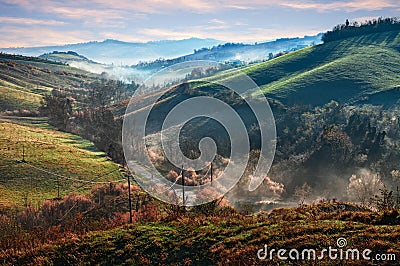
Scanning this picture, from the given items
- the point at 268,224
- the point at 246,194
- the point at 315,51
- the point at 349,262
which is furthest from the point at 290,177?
the point at 315,51

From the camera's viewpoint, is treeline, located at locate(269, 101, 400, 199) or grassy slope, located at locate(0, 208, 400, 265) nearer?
grassy slope, located at locate(0, 208, 400, 265)

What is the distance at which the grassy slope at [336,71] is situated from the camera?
4321 inches

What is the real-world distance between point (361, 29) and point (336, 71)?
58.4 meters

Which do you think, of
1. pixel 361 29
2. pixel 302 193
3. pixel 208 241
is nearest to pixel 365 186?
pixel 302 193

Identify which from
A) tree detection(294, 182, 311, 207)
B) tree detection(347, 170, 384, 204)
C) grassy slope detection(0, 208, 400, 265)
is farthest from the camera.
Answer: tree detection(294, 182, 311, 207)

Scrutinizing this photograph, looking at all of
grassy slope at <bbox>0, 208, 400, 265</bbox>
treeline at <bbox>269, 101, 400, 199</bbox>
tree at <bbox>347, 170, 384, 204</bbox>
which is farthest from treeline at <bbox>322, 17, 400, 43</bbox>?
grassy slope at <bbox>0, 208, 400, 265</bbox>

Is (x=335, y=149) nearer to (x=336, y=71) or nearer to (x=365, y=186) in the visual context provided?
(x=365, y=186)

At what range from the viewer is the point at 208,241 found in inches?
616

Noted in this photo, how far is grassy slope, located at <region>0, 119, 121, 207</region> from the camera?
39250 millimetres

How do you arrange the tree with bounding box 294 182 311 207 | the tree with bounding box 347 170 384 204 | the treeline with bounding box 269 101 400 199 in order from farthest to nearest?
the treeline with bounding box 269 101 400 199
the tree with bounding box 294 182 311 207
the tree with bounding box 347 170 384 204

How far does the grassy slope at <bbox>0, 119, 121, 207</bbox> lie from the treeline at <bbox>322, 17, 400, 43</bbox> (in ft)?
458

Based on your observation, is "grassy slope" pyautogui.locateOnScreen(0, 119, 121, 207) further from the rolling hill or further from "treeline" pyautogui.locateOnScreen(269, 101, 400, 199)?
the rolling hill

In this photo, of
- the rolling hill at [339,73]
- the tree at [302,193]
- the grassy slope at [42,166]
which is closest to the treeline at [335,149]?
the tree at [302,193]

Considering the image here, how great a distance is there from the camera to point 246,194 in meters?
52.0
